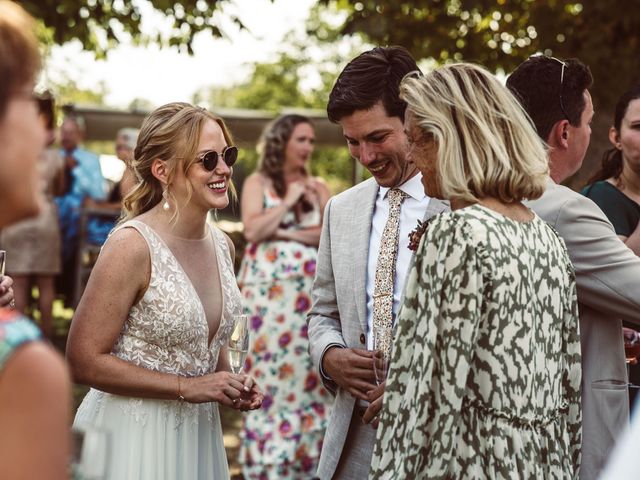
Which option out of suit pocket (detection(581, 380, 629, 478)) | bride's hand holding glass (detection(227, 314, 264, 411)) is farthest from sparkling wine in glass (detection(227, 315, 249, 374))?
suit pocket (detection(581, 380, 629, 478))

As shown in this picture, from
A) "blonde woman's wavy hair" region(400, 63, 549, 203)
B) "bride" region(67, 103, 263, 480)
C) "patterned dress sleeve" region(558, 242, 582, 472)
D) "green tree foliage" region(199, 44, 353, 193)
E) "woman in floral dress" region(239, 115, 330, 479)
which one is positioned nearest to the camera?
"blonde woman's wavy hair" region(400, 63, 549, 203)

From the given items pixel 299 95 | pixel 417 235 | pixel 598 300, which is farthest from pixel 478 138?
pixel 299 95

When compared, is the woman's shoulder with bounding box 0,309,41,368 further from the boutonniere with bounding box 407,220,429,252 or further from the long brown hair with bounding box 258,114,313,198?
the long brown hair with bounding box 258,114,313,198

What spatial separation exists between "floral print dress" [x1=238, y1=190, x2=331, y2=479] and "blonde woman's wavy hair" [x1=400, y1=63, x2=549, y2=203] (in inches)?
188

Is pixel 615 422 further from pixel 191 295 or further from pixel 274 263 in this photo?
pixel 274 263

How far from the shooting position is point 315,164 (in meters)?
37.5

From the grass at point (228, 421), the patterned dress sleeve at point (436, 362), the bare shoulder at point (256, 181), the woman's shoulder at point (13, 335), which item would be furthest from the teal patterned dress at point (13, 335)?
the bare shoulder at point (256, 181)

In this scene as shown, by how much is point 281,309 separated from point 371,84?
401 cm

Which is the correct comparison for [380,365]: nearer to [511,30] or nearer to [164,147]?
[164,147]

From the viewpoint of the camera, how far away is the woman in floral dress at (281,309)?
7.33 meters

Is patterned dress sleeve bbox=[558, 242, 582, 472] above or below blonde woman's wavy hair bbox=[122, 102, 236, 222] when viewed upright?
below

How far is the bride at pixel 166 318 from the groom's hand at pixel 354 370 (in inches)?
14.6

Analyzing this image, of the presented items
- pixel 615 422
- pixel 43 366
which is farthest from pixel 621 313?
pixel 43 366

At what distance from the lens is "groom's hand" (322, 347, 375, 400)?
3365mm
